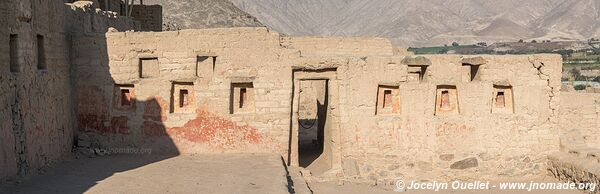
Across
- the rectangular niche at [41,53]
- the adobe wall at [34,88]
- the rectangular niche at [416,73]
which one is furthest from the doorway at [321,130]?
the rectangular niche at [41,53]

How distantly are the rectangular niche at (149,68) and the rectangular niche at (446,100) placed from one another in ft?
20.4

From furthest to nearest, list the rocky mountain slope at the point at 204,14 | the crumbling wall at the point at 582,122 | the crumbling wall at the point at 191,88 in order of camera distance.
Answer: the rocky mountain slope at the point at 204,14 → the crumbling wall at the point at 582,122 → the crumbling wall at the point at 191,88

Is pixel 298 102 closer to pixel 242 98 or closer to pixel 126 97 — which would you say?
pixel 242 98

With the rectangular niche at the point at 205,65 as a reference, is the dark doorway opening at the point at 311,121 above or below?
below

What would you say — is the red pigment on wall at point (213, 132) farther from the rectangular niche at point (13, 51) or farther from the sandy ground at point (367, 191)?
the rectangular niche at point (13, 51)

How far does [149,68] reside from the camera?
14.7 meters

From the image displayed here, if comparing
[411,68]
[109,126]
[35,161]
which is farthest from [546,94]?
[35,161]

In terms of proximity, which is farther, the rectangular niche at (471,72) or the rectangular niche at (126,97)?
the rectangular niche at (471,72)

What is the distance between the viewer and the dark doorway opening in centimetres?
1692

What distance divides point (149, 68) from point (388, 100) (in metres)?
5.30

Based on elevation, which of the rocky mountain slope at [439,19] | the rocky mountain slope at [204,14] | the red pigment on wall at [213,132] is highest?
the rocky mountain slope at [439,19]

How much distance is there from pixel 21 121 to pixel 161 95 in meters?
3.52

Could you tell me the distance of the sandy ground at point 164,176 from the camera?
36.2ft

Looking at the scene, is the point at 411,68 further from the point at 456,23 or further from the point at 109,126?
the point at 456,23
